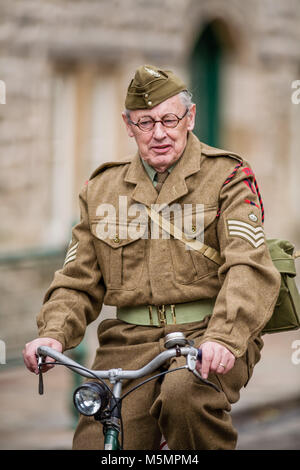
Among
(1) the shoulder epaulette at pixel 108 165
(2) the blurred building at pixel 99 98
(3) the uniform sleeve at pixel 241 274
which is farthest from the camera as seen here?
(2) the blurred building at pixel 99 98

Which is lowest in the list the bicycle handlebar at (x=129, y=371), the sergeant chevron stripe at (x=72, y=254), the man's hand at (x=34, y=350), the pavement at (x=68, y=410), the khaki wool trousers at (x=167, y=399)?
the pavement at (x=68, y=410)

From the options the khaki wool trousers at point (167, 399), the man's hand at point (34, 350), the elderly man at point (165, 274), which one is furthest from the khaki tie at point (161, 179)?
the man's hand at point (34, 350)

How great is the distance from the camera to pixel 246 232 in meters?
4.09

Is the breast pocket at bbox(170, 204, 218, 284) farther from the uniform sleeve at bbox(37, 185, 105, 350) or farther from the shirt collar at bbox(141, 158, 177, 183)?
the uniform sleeve at bbox(37, 185, 105, 350)

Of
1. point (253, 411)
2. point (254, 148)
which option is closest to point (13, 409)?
point (253, 411)

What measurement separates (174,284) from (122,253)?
29 centimetres

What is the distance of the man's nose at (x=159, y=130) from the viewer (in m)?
4.24

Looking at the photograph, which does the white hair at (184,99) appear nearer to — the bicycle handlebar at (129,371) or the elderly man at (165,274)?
the elderly man at (165,274)

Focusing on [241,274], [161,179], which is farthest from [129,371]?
[161,179]

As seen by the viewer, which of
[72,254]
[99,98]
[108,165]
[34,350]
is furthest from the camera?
[99,98]

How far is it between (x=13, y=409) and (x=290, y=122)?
6360 millimetres

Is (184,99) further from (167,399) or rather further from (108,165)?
(167,399)

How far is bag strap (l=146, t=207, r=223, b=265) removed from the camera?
13.9 ft

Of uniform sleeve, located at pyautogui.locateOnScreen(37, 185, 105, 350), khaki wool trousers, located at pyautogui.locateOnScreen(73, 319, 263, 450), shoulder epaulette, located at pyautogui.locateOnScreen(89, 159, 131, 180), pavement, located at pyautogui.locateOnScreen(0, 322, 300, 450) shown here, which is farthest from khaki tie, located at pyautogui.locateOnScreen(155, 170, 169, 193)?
pavement, located at pyautogui.locateOnScreen(0, 322, 300, 450)
